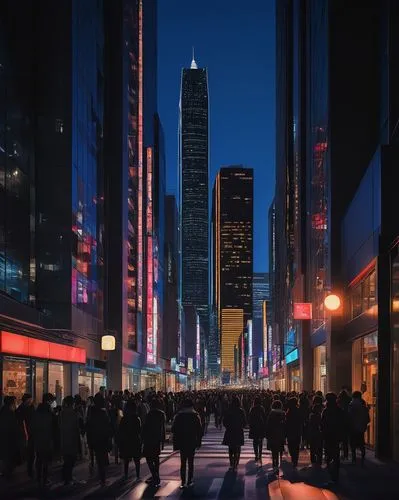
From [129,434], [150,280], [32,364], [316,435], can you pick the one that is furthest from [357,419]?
[150,280]

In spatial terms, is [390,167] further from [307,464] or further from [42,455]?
[42,455]

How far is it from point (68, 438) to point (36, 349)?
9456 mm

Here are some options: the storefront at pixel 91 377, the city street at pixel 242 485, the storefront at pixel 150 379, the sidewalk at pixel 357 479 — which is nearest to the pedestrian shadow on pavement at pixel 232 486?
the city street at pixel 242 485

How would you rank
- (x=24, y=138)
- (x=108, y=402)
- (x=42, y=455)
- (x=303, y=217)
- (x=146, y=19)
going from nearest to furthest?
(x=42, y=455), (x=108, y=402), (x=24, y=138), (x=303, y=217), (x=146, y=19)

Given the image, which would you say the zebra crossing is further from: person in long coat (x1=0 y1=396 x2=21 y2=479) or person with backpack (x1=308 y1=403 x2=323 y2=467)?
person in long coat (x1=0 y1=396 x2=21 y2=479)

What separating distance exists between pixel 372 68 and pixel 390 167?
14595mm

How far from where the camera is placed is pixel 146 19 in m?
80.4

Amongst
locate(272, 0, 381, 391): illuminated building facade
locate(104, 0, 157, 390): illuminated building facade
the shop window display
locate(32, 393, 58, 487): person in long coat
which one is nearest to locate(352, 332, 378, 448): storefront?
locate(272, 0, 381, 391): illuminated building facade

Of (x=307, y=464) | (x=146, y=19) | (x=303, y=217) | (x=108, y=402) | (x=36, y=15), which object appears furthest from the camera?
(x=146, y=19)

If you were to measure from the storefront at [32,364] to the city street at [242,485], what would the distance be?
3749mm

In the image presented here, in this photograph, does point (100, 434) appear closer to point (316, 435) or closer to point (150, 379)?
point (316, 435)

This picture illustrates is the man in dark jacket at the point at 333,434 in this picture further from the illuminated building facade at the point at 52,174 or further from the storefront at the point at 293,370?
the storefront at the point at 293,370

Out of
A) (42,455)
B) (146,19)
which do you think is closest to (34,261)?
(42,455)

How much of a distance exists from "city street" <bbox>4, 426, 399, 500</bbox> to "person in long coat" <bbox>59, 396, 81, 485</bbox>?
0.39m
